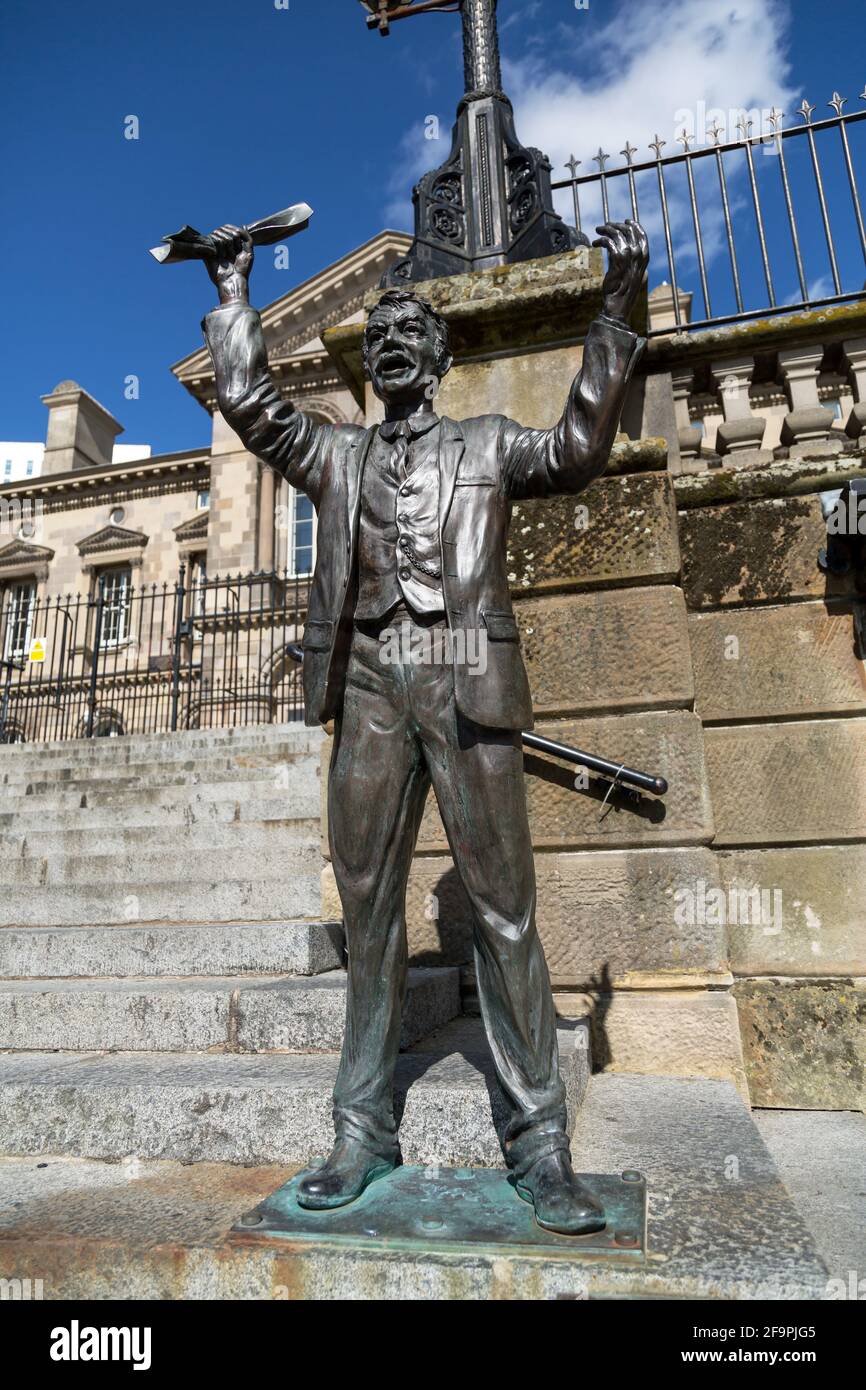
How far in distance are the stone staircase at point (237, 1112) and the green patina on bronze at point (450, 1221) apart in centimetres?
5

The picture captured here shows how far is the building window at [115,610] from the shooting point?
82.2 ft

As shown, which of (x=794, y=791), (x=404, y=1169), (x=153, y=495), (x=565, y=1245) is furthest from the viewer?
(x=153, y=495)

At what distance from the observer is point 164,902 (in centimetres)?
499

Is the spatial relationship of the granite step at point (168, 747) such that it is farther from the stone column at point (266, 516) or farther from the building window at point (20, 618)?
the building window at point (20, 618)

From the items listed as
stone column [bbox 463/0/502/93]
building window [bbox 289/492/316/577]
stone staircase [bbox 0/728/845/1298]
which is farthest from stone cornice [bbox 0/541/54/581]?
stone column [bbox 463/0/502/93]

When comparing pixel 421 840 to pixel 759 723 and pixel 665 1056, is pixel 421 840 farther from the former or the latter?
pixel 759 723

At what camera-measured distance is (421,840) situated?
13.8ft

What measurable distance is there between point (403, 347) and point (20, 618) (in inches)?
1135

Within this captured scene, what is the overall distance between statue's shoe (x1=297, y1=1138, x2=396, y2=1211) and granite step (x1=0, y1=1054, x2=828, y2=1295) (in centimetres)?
15

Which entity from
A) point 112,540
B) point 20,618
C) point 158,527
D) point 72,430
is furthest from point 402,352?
point 72,430
